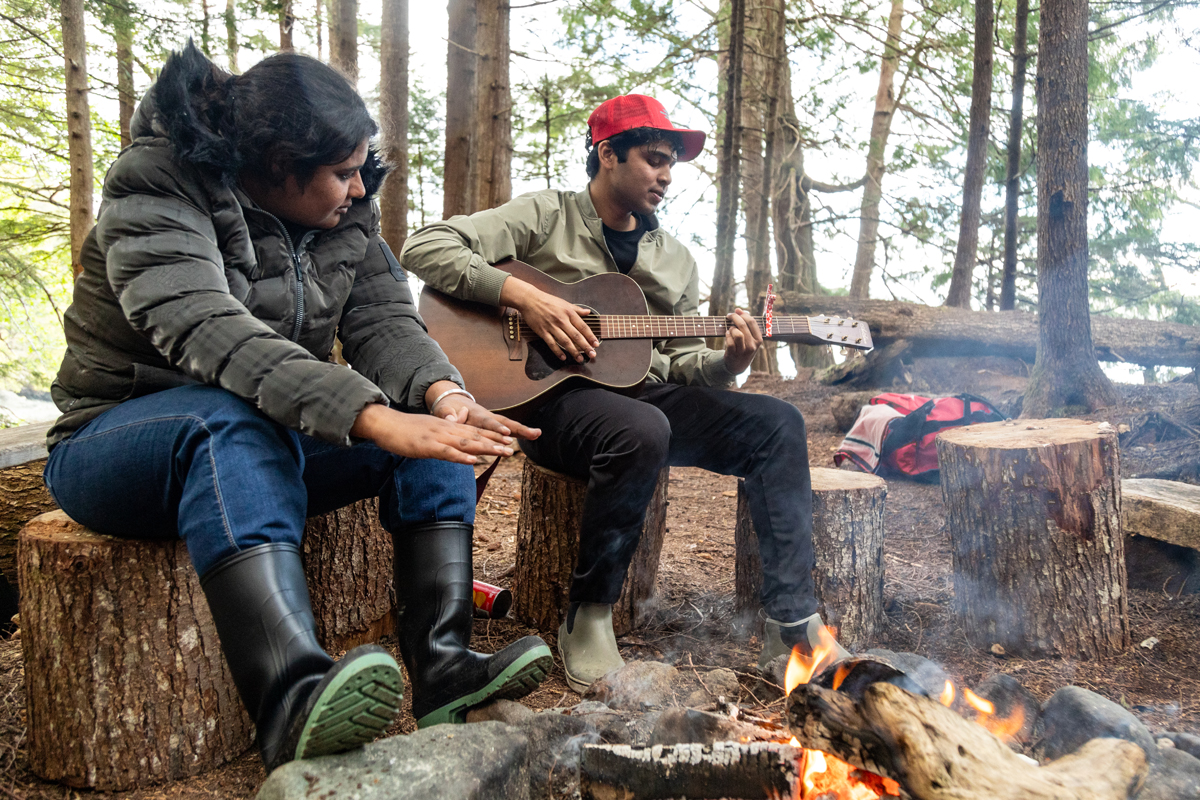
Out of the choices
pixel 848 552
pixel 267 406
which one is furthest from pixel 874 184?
pixel 267 406

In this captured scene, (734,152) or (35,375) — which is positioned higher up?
(734,152)

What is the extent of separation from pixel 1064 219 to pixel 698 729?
516 cm

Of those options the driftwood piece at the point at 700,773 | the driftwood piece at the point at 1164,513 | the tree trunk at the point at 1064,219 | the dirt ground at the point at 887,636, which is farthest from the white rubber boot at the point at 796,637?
the tree trunk at the point at 1064,219

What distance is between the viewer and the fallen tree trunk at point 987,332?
22.0 feet

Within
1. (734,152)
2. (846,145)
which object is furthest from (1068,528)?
(846,145)

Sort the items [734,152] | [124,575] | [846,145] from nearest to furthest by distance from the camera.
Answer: [124,575] → [734,152] → [846,145]

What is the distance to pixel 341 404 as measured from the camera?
1634mm

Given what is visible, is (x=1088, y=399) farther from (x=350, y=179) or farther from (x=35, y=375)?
(x=35, y=375)

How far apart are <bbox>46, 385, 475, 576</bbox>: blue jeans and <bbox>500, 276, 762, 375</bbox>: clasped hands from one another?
0.99m

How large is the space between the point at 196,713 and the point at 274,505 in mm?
783

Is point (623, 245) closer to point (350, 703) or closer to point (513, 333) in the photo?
point (513, 333)

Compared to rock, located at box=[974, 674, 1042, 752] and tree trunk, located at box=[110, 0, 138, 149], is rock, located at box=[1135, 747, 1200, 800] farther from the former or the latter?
tree trunk, located at box=[110, 0, 138, 149]

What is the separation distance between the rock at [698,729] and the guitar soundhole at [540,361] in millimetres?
1380

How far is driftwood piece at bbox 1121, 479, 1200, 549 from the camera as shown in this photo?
10.3 ft
